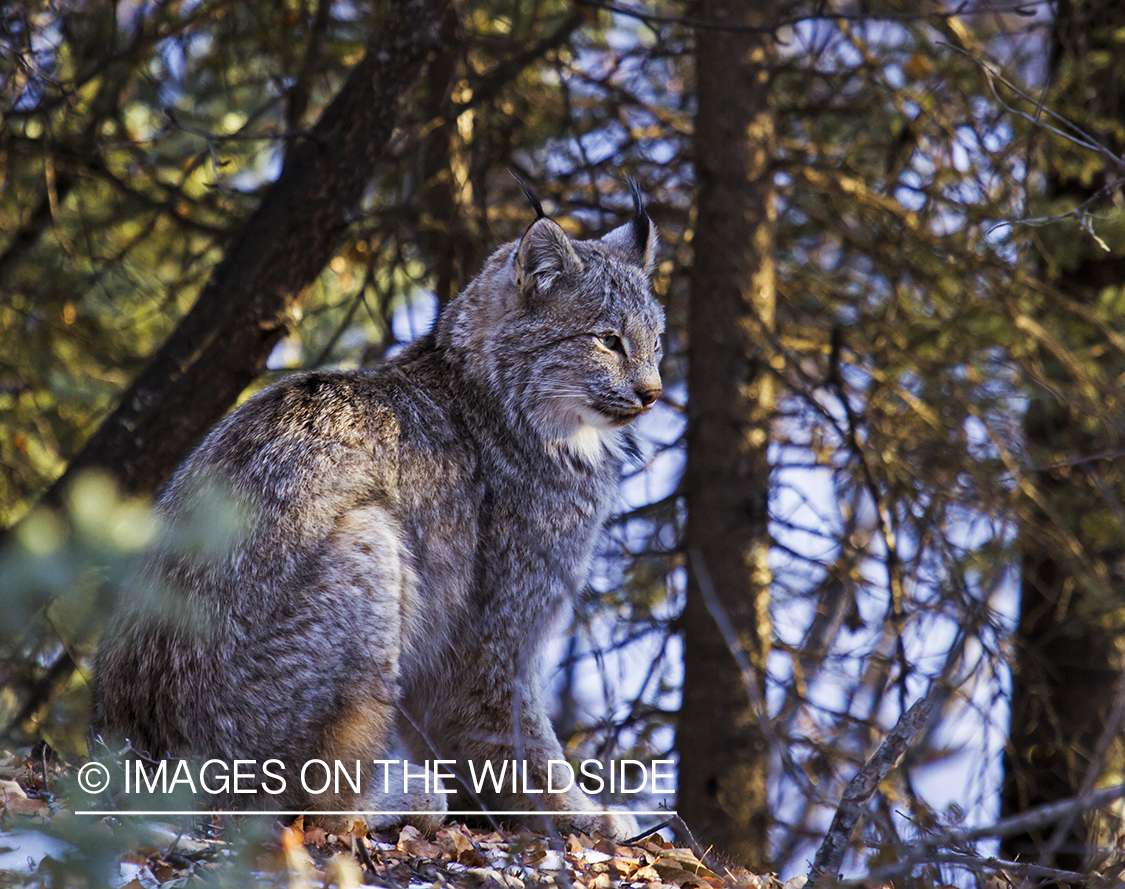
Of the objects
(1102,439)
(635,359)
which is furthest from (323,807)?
(1102,439)

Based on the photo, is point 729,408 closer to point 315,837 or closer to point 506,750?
point 506,750

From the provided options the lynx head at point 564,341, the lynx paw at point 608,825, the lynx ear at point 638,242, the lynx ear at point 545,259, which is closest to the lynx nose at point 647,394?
the lynx head at point 564,341

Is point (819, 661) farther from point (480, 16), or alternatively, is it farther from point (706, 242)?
point (480, 16)

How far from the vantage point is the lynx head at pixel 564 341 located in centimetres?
460

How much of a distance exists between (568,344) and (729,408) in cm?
225

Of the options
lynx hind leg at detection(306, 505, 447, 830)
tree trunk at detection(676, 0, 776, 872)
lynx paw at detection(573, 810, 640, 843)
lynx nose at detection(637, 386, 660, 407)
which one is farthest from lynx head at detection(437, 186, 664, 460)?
tree trunk at detection(676, 0, 776, 872)

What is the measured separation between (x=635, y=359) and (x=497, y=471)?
80 centimetres

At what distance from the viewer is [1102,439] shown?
6.63 m

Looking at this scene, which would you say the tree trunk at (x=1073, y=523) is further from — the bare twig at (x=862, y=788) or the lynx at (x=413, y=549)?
the bare twig at (x=862, y=788)

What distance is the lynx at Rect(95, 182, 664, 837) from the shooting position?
148 inches

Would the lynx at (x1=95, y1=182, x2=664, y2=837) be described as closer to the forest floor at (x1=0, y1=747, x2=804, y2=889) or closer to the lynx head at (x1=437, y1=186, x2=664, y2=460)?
the lynx head at (x1=437, y1=186, x2=664, y2=460)

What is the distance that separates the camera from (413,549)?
423cm

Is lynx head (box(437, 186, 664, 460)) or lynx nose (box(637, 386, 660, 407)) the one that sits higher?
lynx head (box(437, 186, 664, 460))

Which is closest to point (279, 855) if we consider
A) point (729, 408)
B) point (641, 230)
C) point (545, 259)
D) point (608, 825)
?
point (608, 825)
